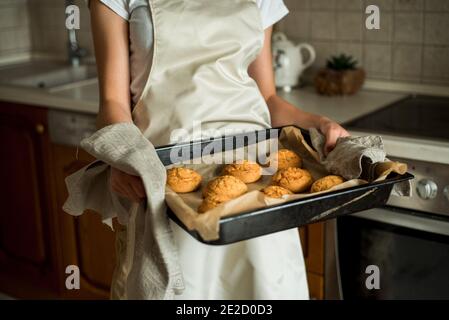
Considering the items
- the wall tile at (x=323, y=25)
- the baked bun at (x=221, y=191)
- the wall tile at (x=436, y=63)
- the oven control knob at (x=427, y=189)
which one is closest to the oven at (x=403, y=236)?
the oven control knob at (x=427, y=189)

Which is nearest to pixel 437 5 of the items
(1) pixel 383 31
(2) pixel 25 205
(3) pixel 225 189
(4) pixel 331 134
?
(1) pixel 383 31

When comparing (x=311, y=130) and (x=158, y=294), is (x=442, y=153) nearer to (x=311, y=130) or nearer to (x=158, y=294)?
(x=311, y=130)

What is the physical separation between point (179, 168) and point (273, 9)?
450mm

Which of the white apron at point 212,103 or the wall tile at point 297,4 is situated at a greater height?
the wall tile at point 297,4

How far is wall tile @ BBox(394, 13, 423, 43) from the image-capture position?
1.90m

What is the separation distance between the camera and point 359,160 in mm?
1063

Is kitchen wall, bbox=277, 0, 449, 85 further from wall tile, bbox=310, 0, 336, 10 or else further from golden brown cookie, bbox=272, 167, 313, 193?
golden brown cookie, bbox=272, 167, 313, 193

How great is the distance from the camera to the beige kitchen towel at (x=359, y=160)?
3.46 feet

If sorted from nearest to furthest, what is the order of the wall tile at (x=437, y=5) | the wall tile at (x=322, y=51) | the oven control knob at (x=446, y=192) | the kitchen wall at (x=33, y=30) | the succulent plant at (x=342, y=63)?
the oven control knob at (x=446, y=192)
the wall tile at (x=437, y=5)
the succulent plant at (x=342, y=63)
the wall tile at (x=322, y=51)
the kitchen wall at (x=33, y=30)

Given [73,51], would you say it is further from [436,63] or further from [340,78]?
[436,63]

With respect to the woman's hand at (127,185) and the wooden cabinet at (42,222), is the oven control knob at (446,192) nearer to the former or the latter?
the woman's hand at (127,185)

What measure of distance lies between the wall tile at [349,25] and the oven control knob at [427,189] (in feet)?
2.28

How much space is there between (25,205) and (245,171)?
53.4 inches
